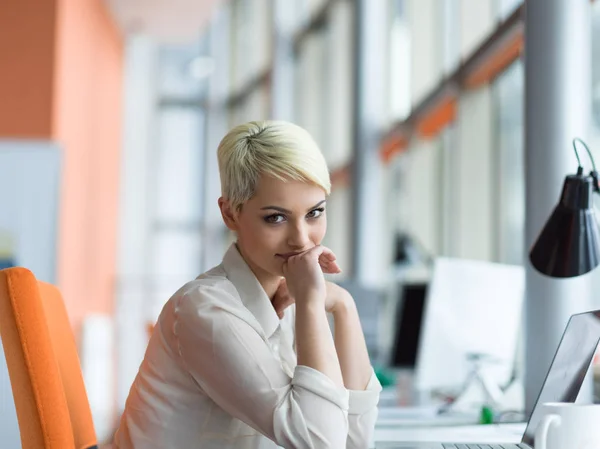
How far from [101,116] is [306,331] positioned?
21.1 ft

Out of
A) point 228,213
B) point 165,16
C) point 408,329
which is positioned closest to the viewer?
point 228,213

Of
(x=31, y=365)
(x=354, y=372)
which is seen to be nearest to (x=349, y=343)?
(x=354, y=372)

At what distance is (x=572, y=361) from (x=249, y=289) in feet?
2.07

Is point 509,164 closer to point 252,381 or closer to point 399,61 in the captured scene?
point 399,61

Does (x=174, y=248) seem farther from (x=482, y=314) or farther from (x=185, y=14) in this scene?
(x=482, y=314)

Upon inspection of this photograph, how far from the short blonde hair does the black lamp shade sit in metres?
0.51

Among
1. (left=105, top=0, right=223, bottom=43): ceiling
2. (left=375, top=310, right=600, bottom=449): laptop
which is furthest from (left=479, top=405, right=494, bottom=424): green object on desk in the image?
(left=105, top=0, right=223, bottom=43): ceiling

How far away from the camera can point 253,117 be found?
10344 millimetres

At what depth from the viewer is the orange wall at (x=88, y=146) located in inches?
231

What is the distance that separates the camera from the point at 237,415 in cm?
144

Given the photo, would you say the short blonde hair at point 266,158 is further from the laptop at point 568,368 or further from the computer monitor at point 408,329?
the computer monitor at point 408,329

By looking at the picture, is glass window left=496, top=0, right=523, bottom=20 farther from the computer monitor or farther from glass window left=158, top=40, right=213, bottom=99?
glass window left=158, top=40, right=213, bottom=99

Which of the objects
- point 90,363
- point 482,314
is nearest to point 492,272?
point 482,314

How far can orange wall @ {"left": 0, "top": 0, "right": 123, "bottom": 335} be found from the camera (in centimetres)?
555
